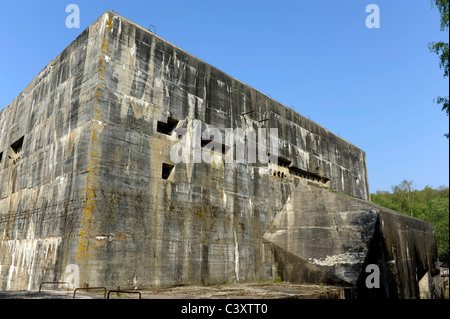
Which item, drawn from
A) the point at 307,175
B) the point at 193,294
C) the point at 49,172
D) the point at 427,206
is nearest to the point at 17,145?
the point at 49,172

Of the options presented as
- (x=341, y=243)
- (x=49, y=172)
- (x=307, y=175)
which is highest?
(x=307, y=175)

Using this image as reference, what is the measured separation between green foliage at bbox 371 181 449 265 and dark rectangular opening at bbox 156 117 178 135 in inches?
1248

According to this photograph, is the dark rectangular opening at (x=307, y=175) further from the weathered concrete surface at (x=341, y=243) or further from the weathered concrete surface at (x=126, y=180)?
the weathered concrete surface at (x=126, y=180)

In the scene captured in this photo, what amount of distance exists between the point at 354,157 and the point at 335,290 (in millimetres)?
13937

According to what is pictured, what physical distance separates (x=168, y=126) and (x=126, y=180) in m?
2.77

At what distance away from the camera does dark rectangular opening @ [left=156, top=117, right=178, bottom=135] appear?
38.7 ft

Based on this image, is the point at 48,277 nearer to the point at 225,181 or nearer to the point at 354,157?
the point at 225,181

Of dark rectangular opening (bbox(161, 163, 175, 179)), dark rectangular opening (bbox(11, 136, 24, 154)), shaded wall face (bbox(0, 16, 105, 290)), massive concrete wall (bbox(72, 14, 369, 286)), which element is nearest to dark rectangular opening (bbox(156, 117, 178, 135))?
massive concrete wall (bbox(72, 14, 369, 286))

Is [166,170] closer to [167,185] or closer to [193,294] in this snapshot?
[167,185]

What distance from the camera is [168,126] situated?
1211cm

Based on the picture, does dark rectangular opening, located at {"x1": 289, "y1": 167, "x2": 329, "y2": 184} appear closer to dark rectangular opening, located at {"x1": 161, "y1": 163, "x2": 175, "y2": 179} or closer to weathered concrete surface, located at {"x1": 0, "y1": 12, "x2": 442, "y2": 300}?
weathered concrete surface, located at {"x1": 0, "y1": 12, "x2": 442, "y2": 300}

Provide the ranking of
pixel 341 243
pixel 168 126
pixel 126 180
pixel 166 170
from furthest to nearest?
pixel 341 243, pixel 168 126, pixel 166 170, pixel 126 180

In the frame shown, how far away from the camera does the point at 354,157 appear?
23312 mm

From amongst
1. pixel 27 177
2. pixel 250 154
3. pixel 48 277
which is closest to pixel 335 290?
pixel 250 154
